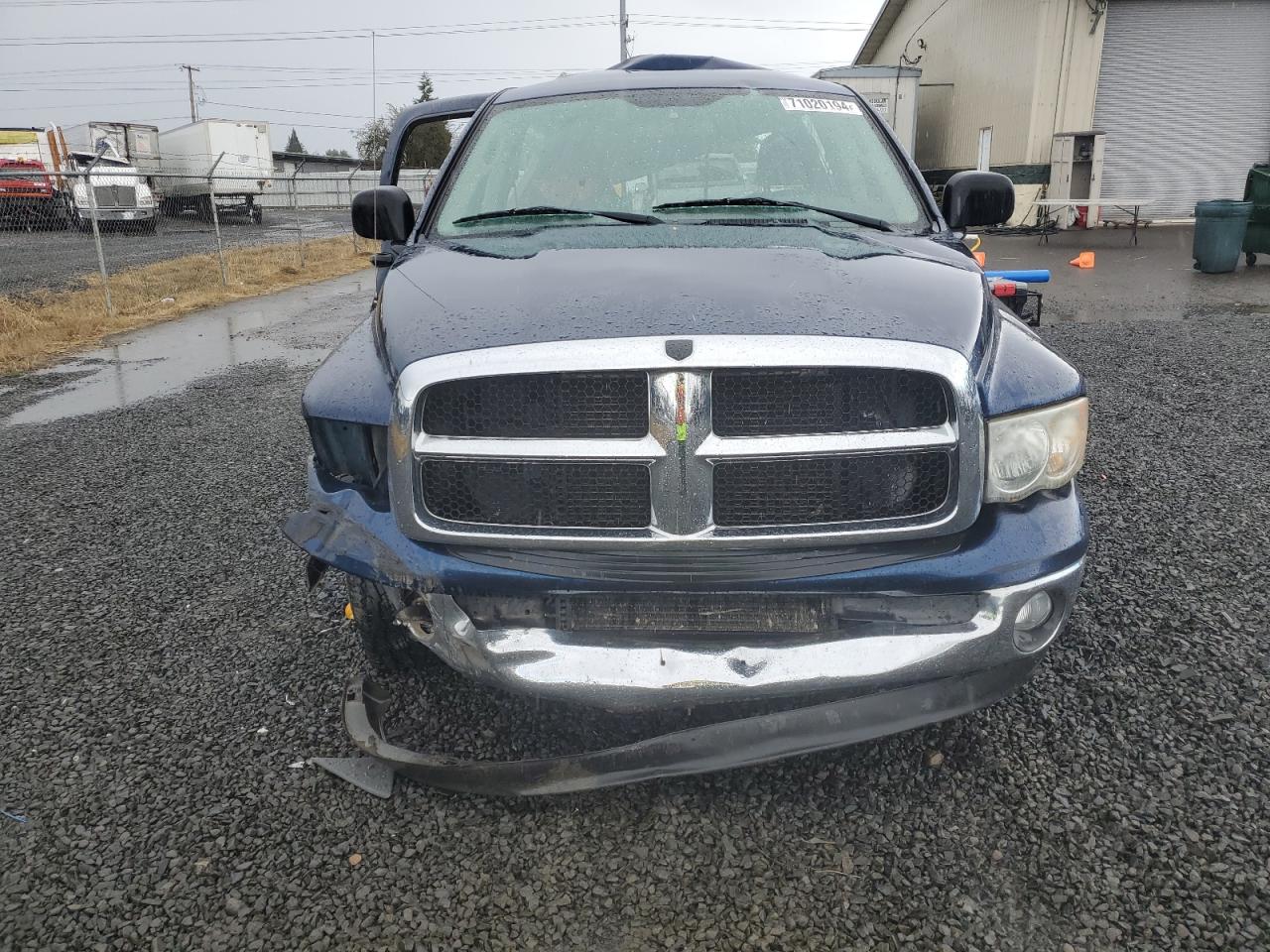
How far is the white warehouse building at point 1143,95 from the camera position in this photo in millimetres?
20875

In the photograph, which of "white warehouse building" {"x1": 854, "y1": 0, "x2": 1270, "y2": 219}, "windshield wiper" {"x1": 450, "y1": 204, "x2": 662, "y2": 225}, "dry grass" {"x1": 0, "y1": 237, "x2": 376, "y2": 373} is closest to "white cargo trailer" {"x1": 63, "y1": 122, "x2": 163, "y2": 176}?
"dry grass" {"x1": 0, "y1": 237, "x2": 376, "y2": 373}

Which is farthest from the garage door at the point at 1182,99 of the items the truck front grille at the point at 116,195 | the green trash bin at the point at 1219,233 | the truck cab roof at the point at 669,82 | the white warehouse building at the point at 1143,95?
the truck front grille at the point at 116,195

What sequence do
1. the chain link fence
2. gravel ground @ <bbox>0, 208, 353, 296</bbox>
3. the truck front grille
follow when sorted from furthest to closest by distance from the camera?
1. the truck front grille
2. gravel ground @ <bbox>0, 208, 353, 296</bbox>
3. the chain link fence

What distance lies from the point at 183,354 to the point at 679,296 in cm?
895

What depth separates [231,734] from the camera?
2.83 meters

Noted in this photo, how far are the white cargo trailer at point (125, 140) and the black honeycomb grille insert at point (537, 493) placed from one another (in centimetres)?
3759

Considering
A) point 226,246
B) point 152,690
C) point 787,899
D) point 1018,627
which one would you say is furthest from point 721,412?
point 226,246

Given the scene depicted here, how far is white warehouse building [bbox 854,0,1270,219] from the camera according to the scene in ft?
68.5

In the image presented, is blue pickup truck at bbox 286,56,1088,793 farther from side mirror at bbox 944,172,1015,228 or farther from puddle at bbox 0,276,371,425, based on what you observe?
puddle at bbox 0,276,371,425

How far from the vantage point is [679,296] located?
7.76 ft

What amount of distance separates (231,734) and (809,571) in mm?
1802

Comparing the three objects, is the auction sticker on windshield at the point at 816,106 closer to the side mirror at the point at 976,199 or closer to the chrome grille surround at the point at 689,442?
the side mirror at the point at 976,199

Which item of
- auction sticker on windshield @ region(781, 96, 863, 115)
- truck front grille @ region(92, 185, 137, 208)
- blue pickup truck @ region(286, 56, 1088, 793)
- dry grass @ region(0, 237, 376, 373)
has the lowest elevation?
dry grass @ region(0, 237, 376, 373)

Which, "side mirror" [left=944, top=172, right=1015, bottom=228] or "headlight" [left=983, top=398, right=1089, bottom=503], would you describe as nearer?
"headlight" [left=983, top=398, right=1089, bottom=503]
